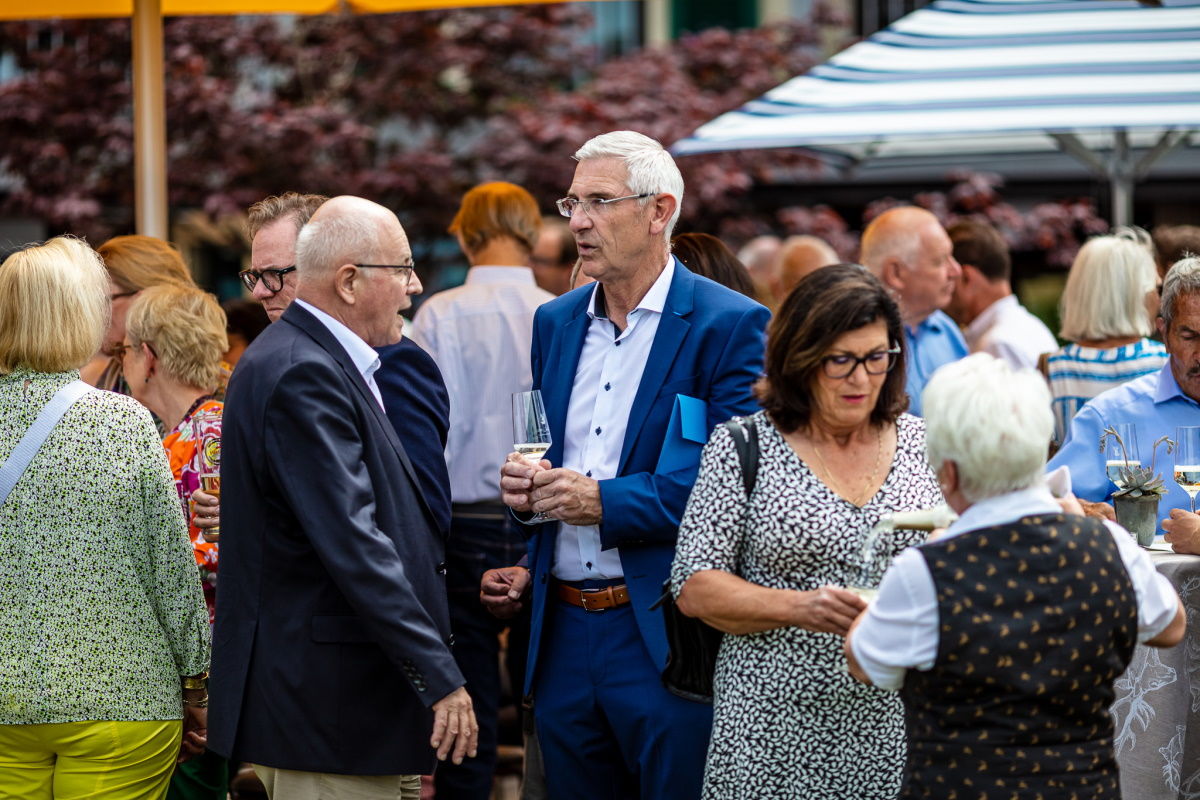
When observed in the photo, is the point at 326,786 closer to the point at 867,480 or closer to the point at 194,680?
the point at 194,680

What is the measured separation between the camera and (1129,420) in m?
4.30

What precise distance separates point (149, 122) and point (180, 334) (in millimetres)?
1946

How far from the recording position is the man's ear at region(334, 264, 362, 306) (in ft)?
11.5

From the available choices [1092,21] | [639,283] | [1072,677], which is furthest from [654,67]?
[1072,677]

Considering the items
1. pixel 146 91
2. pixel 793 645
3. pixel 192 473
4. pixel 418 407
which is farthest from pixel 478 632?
pixel 146 91

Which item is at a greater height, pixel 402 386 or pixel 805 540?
pixel 402 386

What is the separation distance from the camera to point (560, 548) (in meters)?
3.84

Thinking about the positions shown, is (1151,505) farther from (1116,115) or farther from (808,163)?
(808,163)

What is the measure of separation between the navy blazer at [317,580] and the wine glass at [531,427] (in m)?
0.30

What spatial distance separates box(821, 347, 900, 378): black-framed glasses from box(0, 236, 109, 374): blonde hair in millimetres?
1837

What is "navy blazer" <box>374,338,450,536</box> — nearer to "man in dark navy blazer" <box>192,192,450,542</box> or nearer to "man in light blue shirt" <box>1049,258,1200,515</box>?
"man in dark navy blazer" <box>192,192,450,542</box>

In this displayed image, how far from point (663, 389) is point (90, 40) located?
30.1 ft

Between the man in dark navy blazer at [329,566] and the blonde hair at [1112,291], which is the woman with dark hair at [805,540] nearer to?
the man in dark navy blazer at [329,566]

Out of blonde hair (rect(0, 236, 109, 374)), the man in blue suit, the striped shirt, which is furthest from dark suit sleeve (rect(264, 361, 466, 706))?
the striped shirt
